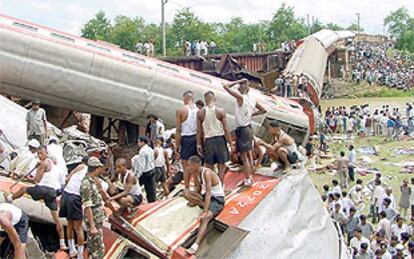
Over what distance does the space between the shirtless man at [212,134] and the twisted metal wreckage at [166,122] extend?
1.75 ft

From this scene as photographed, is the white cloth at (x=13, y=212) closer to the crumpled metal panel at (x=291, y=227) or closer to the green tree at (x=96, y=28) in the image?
the crumpled metal panel at (x=291, y=227)

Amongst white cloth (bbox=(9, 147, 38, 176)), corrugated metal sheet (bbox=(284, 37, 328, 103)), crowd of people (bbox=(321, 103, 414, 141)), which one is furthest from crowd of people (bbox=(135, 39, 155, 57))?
white cloth (bbox=(9, 147, 38, 176))

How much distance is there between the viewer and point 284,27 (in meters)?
78.5

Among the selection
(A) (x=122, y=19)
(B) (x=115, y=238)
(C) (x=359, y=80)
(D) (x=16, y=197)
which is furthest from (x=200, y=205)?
(A) (x=122, y=19)

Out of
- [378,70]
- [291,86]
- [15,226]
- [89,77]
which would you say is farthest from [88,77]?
[378,70]

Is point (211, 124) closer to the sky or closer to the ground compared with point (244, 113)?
closer to the ground

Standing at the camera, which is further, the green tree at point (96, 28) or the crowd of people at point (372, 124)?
the green tree at point (96, 28)

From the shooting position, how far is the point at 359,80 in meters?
41.9

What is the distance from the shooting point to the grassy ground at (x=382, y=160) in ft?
59.5

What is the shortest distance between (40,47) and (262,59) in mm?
19009

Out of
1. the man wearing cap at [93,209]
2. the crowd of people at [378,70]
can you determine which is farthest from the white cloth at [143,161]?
the crowd of people at [378,70]

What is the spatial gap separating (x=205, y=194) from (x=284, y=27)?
72279mm

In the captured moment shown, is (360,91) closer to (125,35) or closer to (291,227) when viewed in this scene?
(125,35)

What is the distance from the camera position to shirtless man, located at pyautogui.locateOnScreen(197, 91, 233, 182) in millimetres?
8742
